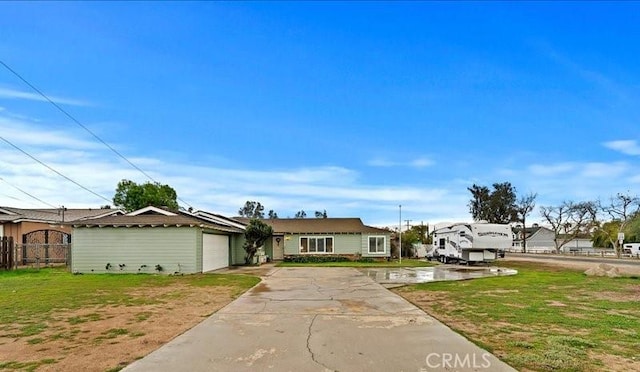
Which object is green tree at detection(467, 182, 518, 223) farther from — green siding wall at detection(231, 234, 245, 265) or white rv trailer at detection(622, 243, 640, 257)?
green siding wall at detection(231, 234, 245, 265)

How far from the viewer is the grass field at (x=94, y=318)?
245 inches

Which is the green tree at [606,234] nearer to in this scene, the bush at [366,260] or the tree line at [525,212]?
the tree line at [525,212]

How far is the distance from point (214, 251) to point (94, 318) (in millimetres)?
16517

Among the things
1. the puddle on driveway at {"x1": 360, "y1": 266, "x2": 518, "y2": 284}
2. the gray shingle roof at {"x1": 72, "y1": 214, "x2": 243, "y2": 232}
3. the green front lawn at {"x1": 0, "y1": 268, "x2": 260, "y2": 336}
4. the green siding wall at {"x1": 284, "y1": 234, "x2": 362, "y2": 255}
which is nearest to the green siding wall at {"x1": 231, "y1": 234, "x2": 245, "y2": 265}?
the green siding wall at {"x1": 284, "y1": 234, "x2": 362, "y2": 255}

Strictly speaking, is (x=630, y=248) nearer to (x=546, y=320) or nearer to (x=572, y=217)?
(x=572, y=217)

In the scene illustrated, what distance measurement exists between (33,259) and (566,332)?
29593 mm

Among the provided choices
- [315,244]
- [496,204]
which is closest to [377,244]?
[315,244]

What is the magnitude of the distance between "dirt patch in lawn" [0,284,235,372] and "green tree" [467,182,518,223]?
2486 inches

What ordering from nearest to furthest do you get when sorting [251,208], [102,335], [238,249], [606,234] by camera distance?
1. [102,335]
2. [238,249]
3. [606,234]
4. [251,208]

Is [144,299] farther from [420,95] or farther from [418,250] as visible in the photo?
[418,250]

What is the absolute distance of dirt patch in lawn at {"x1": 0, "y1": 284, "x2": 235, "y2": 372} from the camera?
5977 mm

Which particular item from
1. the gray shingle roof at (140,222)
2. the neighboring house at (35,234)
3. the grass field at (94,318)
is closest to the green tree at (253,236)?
the gray shingle roof at (140,222)

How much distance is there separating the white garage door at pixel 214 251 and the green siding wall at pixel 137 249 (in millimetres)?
1293

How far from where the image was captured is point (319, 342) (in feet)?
23.0
